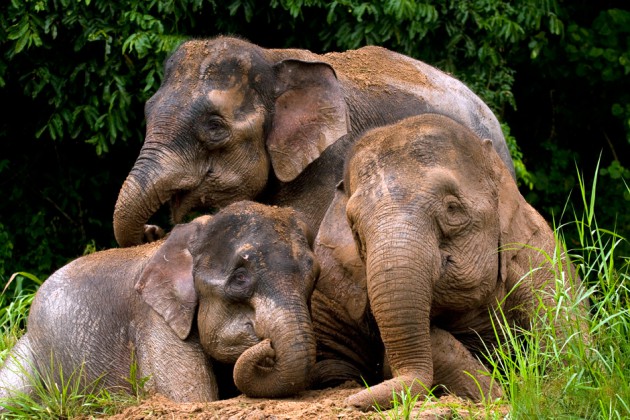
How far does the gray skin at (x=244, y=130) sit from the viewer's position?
23.8 ft

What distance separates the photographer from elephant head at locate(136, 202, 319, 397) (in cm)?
584

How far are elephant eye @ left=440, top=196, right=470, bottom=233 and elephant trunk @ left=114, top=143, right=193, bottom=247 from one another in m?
1.91

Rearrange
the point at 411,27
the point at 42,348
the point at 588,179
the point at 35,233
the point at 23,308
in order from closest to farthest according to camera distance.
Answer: the point at 42,348
the point at 23,308
the point at 411,27
the point at 35,233
the point at 588,179

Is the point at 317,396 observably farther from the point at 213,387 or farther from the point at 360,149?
the point at 360,149

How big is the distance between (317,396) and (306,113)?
2102 mm

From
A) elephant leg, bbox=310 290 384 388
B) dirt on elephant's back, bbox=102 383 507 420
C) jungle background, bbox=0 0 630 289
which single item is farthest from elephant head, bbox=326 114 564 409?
jungle background, bbox=0 0 630 289

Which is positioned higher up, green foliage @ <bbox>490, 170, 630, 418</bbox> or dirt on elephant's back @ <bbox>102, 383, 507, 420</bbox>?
green foliage @ <bbox>490, 170, 630, 418</bbox>

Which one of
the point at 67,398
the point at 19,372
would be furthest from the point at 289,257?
the point at 19,372

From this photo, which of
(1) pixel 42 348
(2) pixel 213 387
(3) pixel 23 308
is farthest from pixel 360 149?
(3) pixel 23 308

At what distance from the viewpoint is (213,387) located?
626cm

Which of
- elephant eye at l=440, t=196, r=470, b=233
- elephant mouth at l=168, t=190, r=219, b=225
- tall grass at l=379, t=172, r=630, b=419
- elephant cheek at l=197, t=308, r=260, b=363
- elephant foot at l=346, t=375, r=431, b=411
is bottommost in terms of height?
elephant mouth at l=168, t=190, r=219, b=225

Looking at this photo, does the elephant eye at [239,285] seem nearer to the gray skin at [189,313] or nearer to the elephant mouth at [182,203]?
the gray skin at [189,313]

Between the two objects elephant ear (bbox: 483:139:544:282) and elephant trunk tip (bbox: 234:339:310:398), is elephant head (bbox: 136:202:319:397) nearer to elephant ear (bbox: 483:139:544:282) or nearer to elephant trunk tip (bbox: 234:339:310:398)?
elephant trunk tip (bbox: 234:339:310:398)

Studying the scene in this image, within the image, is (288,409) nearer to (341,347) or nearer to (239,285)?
(239,285)
